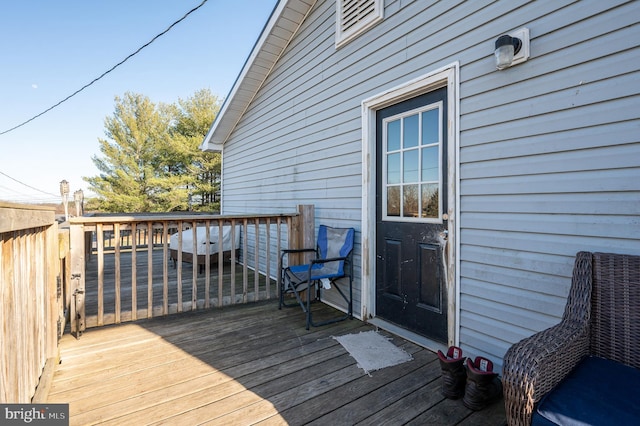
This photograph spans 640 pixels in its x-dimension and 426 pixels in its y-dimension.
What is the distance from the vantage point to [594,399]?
39.9 inches

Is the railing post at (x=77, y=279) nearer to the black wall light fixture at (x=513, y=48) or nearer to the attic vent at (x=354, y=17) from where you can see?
the attic vent at (x=354, y=17)

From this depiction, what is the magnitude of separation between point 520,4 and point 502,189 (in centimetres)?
113

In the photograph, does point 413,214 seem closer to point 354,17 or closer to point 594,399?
point 594,399

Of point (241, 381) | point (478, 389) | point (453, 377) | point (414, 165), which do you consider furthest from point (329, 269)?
point (478, 389)

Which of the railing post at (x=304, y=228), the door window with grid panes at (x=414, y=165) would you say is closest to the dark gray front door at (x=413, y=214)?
the door window with grid panes at (x=414, y=165)

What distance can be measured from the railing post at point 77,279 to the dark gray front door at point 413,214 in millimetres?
2675

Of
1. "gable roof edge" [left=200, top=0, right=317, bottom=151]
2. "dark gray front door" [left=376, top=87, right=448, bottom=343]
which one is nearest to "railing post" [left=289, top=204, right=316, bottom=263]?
"dark gray front door" [left=376, top=87, right=448, bottom=343]

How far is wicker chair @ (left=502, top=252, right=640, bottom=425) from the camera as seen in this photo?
1052 mm

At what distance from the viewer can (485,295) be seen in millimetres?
2002

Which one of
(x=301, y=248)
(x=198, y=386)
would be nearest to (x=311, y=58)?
(x=301, y=248)

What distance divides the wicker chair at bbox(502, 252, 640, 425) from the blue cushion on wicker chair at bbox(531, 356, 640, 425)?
0.09 ft

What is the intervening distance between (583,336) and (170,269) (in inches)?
225

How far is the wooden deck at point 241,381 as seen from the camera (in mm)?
1574

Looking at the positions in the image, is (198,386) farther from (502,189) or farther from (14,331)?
(502,189)
